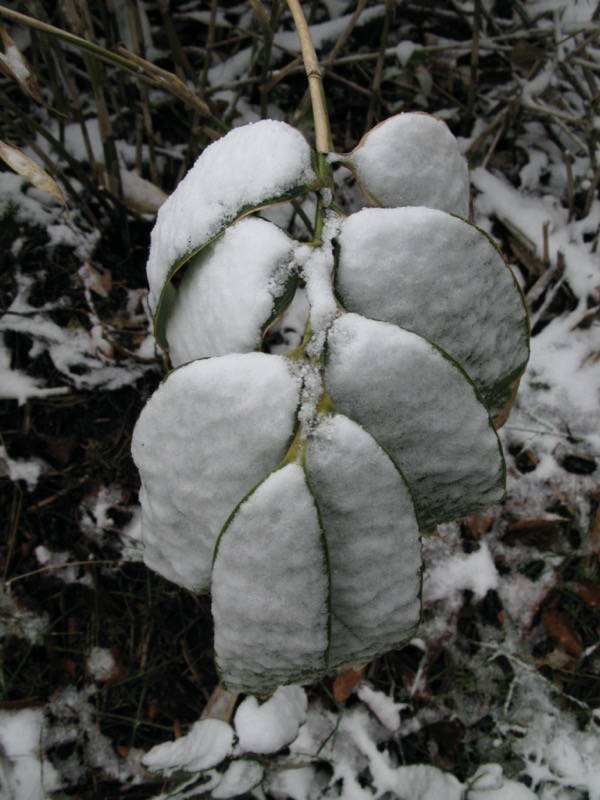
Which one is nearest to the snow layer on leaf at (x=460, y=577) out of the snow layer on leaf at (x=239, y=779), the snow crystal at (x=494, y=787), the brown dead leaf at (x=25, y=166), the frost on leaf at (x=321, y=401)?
the snow crystal at (x=494, y=787)

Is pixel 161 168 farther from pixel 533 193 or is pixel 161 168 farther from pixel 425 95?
pixel 533 193

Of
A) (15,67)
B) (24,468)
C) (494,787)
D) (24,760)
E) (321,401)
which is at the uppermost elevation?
(15,67)

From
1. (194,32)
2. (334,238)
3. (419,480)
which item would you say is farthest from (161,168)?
(419,480)

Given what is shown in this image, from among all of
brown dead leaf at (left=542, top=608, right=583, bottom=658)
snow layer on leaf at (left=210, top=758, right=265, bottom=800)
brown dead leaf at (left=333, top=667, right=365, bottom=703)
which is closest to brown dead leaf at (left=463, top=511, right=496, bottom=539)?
brown dead leaf at (left=542, top=608, right=583, bottom=658)

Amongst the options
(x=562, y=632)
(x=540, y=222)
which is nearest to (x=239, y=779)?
(x=562, y=632)

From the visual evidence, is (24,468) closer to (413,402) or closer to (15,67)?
(15,67)

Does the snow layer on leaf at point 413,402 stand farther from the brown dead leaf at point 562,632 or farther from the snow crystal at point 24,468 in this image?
→ the snow crystal at point 24,468
